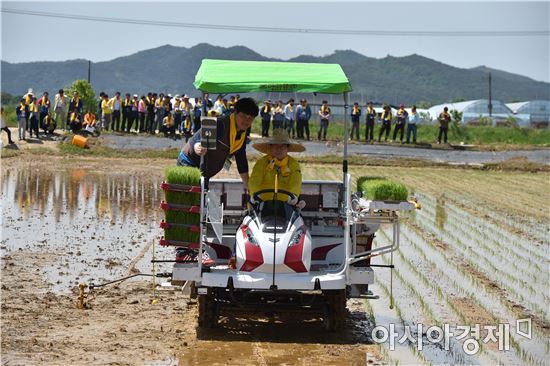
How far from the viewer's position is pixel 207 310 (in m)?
10.4

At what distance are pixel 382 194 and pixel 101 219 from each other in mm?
9547

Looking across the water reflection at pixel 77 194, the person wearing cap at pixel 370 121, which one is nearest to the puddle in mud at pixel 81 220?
the water reflection at pixel 77 194

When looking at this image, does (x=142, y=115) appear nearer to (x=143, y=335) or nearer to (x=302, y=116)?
(x=302, y=116)

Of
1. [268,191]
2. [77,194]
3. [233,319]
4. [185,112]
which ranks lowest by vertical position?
[233,319]

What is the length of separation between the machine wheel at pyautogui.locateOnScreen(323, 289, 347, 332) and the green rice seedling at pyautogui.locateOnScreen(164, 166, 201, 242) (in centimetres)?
159

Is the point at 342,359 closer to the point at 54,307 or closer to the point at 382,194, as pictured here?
the point at 382,194

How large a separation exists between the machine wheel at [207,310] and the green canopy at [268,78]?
2.28 meters

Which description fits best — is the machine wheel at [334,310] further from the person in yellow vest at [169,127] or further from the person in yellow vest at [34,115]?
the person in yellow vest at [169,127]

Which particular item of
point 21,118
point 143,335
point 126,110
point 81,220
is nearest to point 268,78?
point 143,335

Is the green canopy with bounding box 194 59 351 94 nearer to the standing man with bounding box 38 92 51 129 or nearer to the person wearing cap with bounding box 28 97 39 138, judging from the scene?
the person wearing cap with bounding box 28 97 39 138

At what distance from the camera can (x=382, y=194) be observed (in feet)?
34.1

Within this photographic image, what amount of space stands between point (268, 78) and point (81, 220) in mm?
8784

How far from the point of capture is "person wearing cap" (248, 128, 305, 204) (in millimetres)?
10711

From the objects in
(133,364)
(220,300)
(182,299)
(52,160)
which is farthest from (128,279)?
(52,160)
